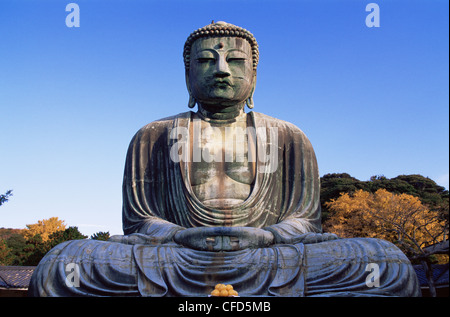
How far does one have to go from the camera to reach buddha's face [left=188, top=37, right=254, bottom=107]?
6656 mm

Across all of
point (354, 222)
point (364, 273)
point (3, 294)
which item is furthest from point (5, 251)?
point (364, 273)

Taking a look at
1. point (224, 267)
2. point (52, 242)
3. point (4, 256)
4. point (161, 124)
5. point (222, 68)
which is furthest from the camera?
point (4, 256)

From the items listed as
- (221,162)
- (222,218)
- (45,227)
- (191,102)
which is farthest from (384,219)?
(45,227)

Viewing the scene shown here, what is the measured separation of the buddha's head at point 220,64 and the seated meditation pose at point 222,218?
15 mm

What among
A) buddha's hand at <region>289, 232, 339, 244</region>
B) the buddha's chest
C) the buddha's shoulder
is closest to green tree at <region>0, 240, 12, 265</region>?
the buddha's shoulder

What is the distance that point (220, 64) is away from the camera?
6.57 metres

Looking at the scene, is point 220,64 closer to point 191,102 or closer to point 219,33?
point 219,33

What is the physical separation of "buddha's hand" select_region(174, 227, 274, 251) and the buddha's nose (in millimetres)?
2245

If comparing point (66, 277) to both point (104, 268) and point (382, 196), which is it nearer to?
point (104, 268)

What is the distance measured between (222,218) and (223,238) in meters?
0.81

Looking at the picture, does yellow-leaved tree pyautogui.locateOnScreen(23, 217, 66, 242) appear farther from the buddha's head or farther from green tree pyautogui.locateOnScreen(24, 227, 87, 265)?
the buddha's head

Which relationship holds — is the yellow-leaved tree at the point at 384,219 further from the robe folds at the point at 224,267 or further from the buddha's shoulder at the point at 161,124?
the robe folds at the point at 224,267

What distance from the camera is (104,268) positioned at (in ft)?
16.2
